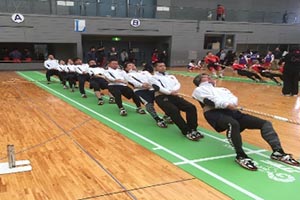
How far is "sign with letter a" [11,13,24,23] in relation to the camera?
18.1 meters

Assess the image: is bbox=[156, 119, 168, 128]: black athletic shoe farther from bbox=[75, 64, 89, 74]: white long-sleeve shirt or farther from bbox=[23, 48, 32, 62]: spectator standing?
bbox=[23, 48, 32, 62]: spectator standing

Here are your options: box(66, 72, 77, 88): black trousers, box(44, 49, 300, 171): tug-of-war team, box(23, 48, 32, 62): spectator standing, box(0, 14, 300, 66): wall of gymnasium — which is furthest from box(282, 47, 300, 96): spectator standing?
box(23, 48, 32, 62): spectator standing

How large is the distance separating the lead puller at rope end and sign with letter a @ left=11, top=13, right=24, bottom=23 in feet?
54.2

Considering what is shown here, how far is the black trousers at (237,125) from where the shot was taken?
4113mm

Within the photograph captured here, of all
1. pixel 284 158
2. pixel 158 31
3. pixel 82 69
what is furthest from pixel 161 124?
pixel 158 31

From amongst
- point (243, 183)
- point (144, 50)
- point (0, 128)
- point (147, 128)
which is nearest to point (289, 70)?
point (147, 128)

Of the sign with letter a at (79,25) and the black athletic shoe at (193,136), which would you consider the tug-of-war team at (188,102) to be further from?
the sign with letter a at (79,25)

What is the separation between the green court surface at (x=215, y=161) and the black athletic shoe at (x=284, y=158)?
6 centimetres

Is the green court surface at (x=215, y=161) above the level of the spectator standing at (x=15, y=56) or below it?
below

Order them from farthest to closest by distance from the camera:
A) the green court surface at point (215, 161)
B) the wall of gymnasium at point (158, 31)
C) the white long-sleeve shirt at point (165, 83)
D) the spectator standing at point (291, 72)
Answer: the wall of gymnasium at point (158, 31) → the spectator standing at point (291, 72) → the white long-sleeve shirt at point (165, 83) → the green court surface at point (215, 161)

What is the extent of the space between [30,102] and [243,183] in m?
6.92

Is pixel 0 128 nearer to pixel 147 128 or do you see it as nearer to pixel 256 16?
pixel 147 128

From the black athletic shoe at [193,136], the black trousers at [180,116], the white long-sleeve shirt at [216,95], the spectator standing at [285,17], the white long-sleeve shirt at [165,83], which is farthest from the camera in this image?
the spectator standing at [285,17]

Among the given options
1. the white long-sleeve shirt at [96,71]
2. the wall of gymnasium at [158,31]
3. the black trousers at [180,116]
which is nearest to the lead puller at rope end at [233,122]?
Answer: the black trousers at [180,116]
